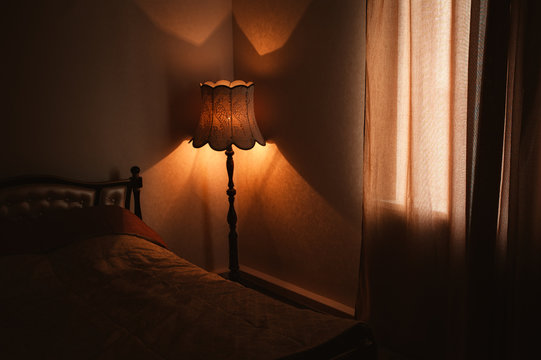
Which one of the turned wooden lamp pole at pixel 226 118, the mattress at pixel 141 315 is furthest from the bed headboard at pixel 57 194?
the turned wooden lamp pole at pixel 226 118

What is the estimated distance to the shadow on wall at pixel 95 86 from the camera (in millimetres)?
2295

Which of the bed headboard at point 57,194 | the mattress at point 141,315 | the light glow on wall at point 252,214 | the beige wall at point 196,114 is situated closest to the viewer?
the mattress at point 141,315

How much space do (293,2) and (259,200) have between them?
144 centimetres

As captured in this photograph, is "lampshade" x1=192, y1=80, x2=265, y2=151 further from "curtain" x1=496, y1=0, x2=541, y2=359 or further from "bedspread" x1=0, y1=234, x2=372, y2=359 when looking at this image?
"curtain" x1=496, y1=0, x2=541, y2=359

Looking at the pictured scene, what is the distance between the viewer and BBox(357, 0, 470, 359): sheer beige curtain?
1.72 m

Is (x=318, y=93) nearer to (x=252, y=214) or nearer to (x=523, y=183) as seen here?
(x=252, y=214)

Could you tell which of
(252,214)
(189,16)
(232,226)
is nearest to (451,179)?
(232,226)

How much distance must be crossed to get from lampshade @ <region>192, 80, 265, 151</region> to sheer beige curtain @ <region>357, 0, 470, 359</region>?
87 cm

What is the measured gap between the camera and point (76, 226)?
2146 millimetres

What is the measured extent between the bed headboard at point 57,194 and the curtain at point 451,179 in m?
1.56

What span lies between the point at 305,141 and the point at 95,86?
1415mm

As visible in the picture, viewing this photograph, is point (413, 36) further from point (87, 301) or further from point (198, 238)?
point (198, 238)

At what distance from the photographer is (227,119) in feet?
8.54

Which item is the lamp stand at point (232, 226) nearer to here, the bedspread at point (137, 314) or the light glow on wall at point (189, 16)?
the bedspread at point (137, 314)
